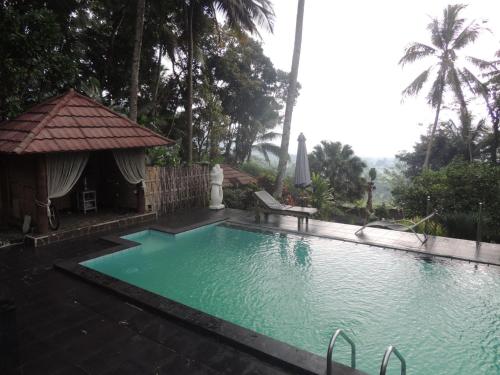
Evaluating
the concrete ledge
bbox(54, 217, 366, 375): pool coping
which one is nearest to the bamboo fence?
the concrete ledge

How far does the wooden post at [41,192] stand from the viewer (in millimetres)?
6664

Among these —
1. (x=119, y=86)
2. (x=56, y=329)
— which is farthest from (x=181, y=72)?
(x=56, y=329)

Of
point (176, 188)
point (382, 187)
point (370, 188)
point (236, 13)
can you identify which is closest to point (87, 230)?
point (176, 188)

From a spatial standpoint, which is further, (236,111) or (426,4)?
(236,111)

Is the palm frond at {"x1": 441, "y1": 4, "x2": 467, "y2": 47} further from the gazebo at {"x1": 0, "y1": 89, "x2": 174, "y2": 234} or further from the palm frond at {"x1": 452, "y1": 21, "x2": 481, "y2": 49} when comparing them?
the gazebo at {"x1": 0, "y1": 89, "x2": 174, "y2": 234}

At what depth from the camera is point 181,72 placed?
54.3 feet

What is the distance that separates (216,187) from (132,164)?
2576mm

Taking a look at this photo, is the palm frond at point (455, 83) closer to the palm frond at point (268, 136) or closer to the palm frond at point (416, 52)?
the palm frond at point (416, 52)

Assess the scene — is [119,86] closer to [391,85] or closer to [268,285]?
[268,285]

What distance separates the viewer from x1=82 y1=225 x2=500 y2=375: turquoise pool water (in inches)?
149

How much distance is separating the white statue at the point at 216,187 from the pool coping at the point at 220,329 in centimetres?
487

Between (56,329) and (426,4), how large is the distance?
21.6m

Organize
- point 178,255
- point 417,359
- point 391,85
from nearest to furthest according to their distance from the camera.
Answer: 1. point 417,359
2. point 178,255
3. point 391,85

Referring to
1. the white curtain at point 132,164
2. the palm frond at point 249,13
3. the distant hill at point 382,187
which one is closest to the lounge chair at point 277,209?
the white curtain at point 132,164
